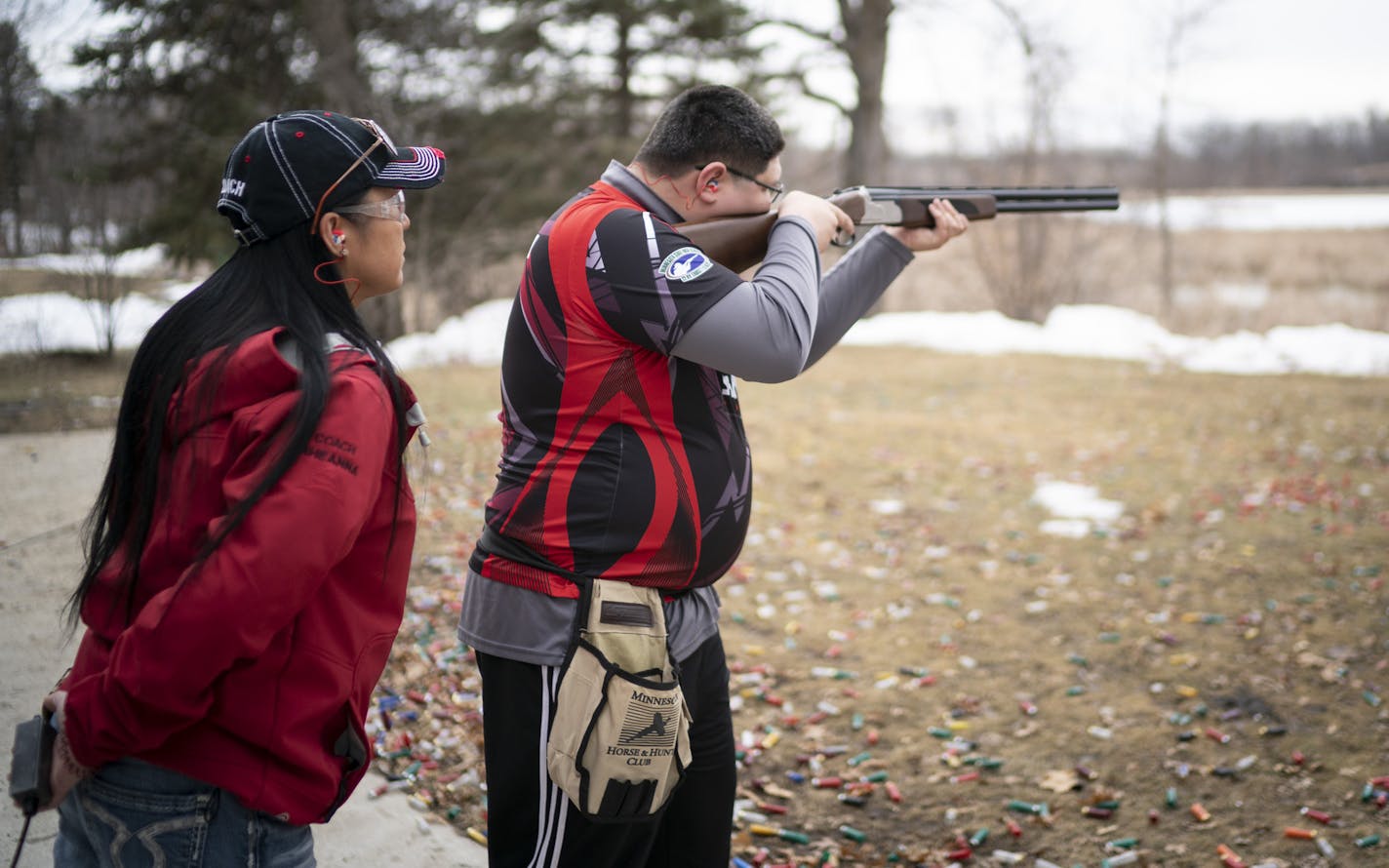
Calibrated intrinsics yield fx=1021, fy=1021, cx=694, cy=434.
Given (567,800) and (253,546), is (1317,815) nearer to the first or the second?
(567,800)

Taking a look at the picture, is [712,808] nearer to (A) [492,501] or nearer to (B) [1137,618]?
(A) [492,501]

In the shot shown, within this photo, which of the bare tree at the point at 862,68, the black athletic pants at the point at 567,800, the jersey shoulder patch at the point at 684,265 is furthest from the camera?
the bare tree at the point at 862,68

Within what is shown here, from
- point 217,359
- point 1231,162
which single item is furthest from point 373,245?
point 1231,162

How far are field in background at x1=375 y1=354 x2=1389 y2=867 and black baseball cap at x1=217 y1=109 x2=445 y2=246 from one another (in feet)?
5.37

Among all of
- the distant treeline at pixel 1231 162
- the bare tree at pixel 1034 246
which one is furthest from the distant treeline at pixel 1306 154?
the bare tree at pixel 1034 246

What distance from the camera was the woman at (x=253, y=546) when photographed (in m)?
1.48

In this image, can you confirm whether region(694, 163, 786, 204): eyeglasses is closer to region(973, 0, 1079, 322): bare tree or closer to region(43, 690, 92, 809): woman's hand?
region(43, 690, 92, 809): woman's hand

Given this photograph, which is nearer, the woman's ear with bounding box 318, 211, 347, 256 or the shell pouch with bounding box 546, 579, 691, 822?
the woman's ear with bounding box 318, 211, 347, 256

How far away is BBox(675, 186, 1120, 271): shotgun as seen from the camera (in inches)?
93.8

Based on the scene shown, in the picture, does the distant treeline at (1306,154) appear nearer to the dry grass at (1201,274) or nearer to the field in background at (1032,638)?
the dry grass at (1201,274)

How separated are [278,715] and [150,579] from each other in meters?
0.29

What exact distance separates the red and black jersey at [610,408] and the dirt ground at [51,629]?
121cm

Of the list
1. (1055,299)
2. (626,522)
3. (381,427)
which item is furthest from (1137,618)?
(1055,299)

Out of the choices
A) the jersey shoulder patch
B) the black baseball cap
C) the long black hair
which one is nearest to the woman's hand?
the long black hair
